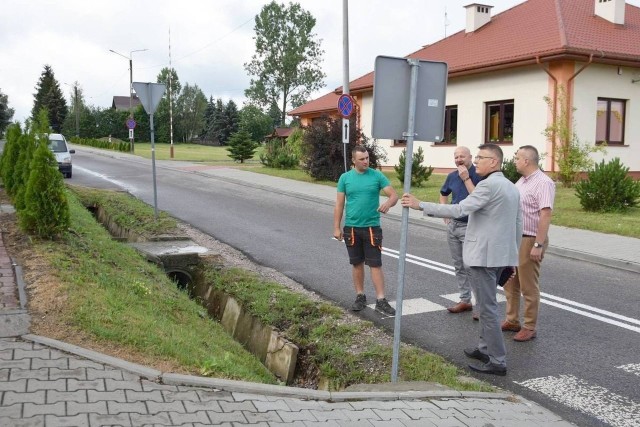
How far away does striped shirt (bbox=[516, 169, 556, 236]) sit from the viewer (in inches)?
231

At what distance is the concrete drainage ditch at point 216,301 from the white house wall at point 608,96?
16.3 m

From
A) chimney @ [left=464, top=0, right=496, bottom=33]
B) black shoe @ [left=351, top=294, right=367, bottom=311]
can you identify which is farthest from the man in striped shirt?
chimney @ [left=464, top=0, right=496, bottom=33]

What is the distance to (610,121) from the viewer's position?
902 inches

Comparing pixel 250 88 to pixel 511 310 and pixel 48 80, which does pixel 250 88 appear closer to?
pixel 48 80

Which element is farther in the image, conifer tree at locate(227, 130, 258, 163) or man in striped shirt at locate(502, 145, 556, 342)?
conifer tree at locate(227, 130, 258, 163)

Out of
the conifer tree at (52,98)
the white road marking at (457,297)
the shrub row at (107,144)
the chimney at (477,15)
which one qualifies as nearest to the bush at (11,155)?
the white road marking at (457,297)

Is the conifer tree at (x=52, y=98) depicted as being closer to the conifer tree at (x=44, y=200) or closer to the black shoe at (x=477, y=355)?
the conifer tree at (x=44, y=200)

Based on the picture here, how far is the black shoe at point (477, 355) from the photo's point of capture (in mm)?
5484

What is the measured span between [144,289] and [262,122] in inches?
2695

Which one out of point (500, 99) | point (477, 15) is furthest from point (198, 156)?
point (500, 99)

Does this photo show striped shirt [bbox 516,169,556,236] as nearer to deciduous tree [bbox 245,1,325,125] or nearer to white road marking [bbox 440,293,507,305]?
white road marking [bbox 440,293,507,305]

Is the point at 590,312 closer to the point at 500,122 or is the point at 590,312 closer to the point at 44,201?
the point at 44,201

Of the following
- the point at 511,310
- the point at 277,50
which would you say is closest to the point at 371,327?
the point at 511,310

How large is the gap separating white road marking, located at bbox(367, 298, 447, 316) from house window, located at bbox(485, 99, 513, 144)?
687 inches
